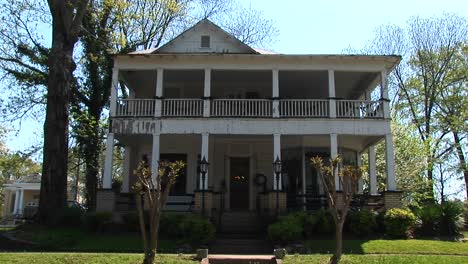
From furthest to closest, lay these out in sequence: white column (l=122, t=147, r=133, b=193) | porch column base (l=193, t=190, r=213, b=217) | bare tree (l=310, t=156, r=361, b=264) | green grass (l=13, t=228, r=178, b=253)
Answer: white column (l=122, t=147, r=133, b=193), porch column base (l=193, t=190, r=213, b=217), green grass (l=13, t=228, r=178, b=253), bare tree (l=310, t=156, r=361, b=264)

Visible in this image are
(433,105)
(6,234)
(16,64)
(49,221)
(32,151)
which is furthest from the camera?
(433,105)

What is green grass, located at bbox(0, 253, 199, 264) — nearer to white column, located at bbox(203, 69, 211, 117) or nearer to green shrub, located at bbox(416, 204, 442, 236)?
white column, located at bbox(203, 69, 211, 117)

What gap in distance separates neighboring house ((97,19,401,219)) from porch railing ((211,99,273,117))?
45mm

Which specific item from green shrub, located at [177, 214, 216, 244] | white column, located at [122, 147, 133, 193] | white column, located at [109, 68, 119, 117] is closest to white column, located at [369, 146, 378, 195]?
green shrub, located at [177, 214, 216, 244]

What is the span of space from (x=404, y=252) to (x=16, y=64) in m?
21.7

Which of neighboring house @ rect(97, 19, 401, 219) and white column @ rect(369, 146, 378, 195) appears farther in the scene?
white column @ rect(369, 146, 378, 195)

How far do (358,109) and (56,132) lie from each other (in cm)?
1205

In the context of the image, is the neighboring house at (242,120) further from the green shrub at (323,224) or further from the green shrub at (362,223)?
the green shrub at (323,224)

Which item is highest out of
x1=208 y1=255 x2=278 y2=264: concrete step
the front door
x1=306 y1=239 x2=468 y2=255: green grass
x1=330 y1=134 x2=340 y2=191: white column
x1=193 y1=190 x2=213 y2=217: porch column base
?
x1=330 y1=134 x2=340 y2=191: white column

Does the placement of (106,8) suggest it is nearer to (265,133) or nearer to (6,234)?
(265,133)

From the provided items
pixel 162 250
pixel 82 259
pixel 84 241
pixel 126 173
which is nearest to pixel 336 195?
pixel 162 250

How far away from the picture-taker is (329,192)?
39.8 feet

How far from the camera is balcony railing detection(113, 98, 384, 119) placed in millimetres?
20000

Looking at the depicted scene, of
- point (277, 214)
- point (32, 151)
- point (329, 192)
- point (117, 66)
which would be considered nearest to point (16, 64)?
point (32, 151)
